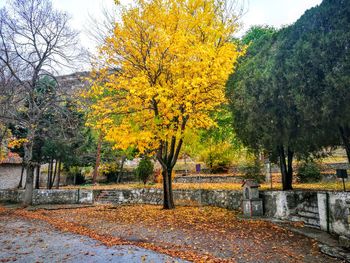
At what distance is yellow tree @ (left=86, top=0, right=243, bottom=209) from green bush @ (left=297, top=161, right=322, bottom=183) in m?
8.74

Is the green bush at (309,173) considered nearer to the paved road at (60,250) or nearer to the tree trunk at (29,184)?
the paved road at (60,250)

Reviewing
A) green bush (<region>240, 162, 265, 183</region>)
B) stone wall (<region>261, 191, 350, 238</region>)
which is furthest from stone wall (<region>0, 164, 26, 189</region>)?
stone wall (<region>261, 191, 350, 238</region>)

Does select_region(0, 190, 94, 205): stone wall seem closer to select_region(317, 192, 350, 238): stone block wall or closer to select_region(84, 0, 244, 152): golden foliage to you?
select_region(84, 0, 244, 152): golden foliage

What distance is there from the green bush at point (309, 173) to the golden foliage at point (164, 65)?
8.68m

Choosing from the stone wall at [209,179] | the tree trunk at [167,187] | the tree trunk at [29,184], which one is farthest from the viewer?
the stone wall at [209,179]

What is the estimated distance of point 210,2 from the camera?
36.9 ft

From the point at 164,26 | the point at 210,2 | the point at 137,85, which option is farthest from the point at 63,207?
the point at 210,2

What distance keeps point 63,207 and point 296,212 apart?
1238 centimetres

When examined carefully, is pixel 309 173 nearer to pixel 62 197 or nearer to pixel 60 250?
pixel 60 250

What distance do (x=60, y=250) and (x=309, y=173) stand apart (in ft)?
49.1

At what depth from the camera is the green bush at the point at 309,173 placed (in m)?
16.7

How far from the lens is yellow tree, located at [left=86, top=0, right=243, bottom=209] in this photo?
10242 mm

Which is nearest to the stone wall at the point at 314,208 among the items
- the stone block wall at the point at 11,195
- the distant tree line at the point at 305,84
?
the distant tree line at the point at 305,84

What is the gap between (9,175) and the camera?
86.3 ft
